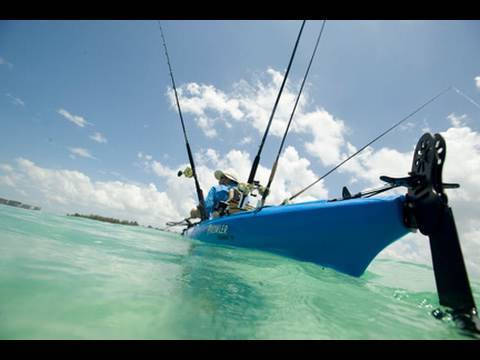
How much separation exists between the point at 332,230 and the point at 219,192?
4.68 m

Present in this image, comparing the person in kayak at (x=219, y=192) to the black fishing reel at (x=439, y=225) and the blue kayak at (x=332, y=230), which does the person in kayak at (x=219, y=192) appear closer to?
the blue kayak at (x=332, y=230)

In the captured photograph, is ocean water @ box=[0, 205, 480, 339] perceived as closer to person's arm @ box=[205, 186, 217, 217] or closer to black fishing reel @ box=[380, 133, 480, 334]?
black fishing reel @ box=[380, 133, 480, 334]

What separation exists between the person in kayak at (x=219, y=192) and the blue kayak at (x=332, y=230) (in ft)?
8.80

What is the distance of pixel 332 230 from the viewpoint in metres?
3.91

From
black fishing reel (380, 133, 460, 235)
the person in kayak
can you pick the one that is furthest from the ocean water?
the person in kayak

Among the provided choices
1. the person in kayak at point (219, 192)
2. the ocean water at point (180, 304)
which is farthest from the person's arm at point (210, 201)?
the ocean water at point (180, 304)

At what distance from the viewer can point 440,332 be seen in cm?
200

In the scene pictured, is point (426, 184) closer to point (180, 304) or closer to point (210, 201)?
point (180, 304)

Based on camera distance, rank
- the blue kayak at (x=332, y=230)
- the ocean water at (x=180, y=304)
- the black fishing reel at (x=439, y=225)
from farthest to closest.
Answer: the blue kayak at (x=332, y=230) → the black fishing reel at (x=439, y=225) → the ocean water at (x=180, y=304)

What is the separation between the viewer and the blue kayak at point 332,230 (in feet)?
11.2

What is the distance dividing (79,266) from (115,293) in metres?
1.06

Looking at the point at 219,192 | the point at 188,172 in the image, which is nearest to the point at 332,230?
the point at 219,192
